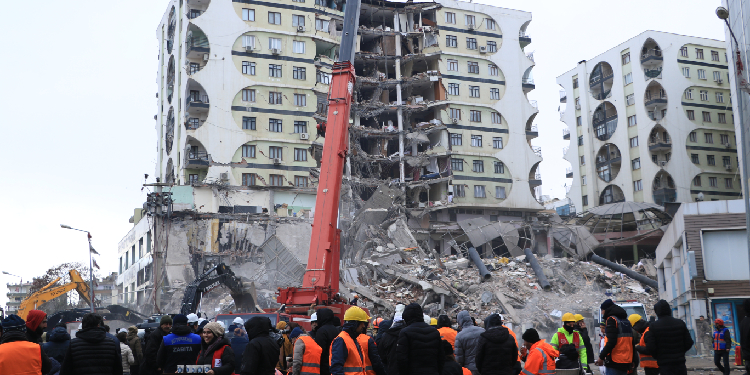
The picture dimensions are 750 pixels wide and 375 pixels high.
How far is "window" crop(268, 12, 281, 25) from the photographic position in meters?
58.2

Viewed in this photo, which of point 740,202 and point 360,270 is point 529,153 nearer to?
point 360,270

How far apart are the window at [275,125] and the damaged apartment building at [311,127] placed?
0.37ft

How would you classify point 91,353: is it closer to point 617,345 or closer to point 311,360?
point 311,360

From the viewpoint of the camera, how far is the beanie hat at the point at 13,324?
7062 millimetres

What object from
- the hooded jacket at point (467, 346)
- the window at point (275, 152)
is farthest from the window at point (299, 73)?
the hooded jacket at point (467, 346)

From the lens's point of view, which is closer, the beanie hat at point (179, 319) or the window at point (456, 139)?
the beanie hat at point (179, 319)

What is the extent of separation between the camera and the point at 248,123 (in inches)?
2211

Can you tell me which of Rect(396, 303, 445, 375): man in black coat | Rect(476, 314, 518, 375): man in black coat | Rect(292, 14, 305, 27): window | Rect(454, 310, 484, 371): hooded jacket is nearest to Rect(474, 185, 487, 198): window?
Rect(292, 14, 305, 27): window

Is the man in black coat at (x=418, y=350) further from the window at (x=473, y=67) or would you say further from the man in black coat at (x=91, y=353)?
the window at (x=473, y=67)

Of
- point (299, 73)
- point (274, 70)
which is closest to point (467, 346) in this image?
point (274, 70)

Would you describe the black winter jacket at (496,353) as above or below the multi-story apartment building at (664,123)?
below

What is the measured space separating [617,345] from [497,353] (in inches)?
102

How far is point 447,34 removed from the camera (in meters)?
64.6

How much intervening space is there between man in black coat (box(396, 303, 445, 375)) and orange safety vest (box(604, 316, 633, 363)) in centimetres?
374
